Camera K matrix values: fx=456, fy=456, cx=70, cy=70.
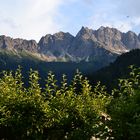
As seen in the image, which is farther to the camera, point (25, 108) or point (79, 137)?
point (25, 108)

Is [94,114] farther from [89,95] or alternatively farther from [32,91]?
[32,91]

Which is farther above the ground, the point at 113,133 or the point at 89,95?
the point at 89,95

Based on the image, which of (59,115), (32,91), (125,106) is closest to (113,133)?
(125,106)

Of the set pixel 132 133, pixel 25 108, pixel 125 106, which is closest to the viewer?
pixel 132 133

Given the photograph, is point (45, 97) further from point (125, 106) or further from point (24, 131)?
point (125, 106)

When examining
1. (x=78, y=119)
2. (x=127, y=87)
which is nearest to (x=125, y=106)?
(x=127, y=87)

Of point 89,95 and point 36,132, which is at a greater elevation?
point 89,95

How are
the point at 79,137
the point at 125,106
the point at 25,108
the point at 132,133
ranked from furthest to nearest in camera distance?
the point at 25,108 → the point at 79,137 → the point at 125,106 → the point at 132,133

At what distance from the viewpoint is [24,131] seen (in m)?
22.2

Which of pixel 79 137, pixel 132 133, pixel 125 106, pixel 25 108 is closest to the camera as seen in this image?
pixel 132 133

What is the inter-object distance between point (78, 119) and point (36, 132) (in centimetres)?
215

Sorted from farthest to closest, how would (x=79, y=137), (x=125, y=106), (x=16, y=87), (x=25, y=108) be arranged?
(x=16, y=87) < (x=25, y=108) < (x=79, y=137) < (x=125, y=106)

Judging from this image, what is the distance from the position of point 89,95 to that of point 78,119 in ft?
5.96

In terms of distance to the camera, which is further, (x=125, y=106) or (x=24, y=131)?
(x=24, y=131)
